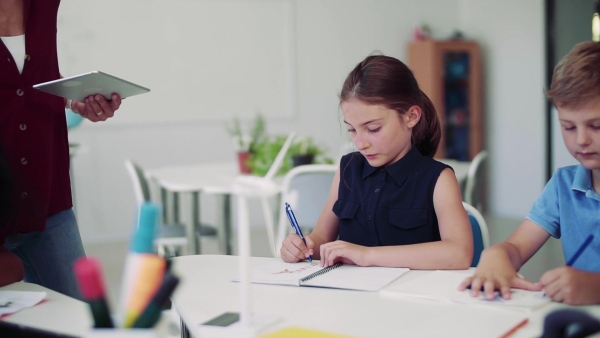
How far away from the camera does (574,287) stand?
1135 millimetres

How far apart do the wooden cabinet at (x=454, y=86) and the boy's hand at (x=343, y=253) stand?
17.5ft

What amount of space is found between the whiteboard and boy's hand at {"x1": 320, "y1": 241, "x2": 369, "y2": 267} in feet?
14.4

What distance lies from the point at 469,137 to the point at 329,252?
5737 mm

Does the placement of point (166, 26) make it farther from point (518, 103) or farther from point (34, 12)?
point (34, 12)

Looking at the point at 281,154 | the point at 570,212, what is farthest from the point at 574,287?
the point at 281,154

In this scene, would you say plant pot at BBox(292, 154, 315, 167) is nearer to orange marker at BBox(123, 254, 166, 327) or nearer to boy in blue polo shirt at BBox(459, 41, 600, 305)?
boy in blue polo shirt at BBox(459, 41, 600, 305)

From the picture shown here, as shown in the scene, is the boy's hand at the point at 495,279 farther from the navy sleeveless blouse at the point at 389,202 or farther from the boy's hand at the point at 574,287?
the navy sleeveless blouse at the point at 389,202

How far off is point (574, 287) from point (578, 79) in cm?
41

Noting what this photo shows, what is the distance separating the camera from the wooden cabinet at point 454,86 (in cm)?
673

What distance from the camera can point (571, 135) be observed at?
1.33 metres

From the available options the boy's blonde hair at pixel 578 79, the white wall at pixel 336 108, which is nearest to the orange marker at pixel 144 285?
the boy's blonde hair at pixel 578 79

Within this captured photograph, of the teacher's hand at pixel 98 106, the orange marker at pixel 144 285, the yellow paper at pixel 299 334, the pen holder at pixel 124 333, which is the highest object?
the teacher's hand at pixel 98 106

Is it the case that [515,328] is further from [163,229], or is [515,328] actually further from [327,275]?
[163,229]

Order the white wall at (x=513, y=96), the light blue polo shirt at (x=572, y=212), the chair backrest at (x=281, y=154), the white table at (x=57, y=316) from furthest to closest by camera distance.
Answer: the white wall at (x=513, y=96), the chair backrest at (x=281, y=154), the light blue polo shirt at (x=572, y=212), the white table at (x=57, y=316)
